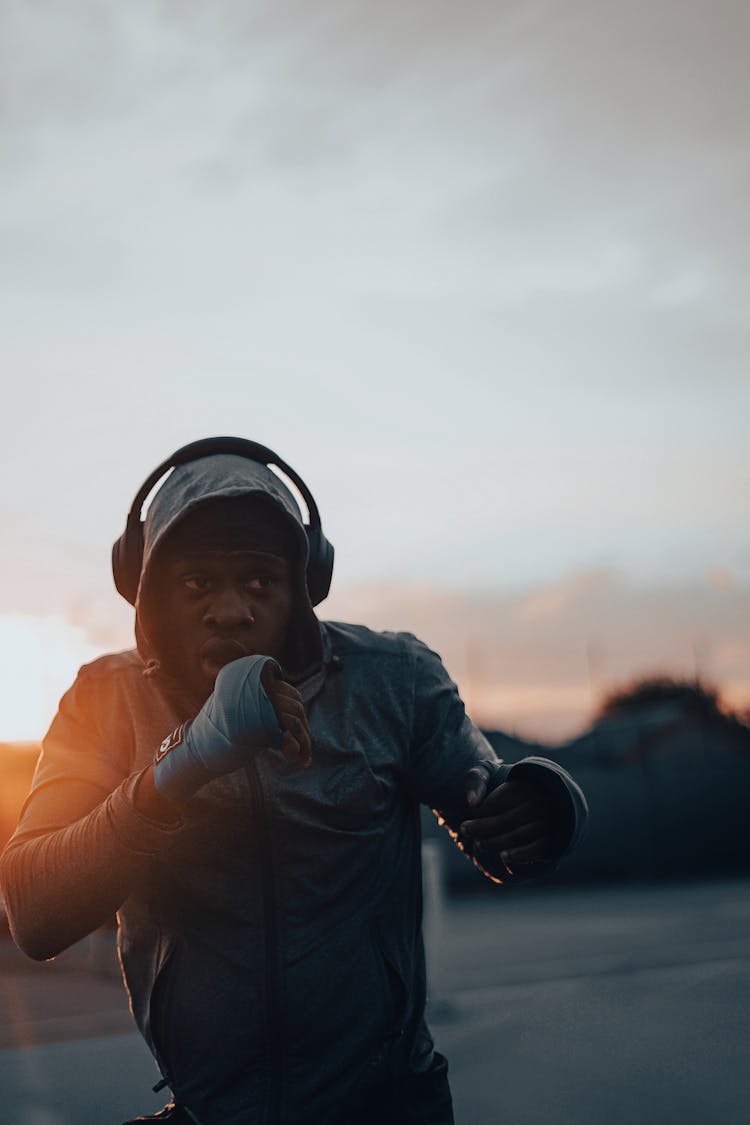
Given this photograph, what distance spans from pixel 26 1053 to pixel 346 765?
19.4ft

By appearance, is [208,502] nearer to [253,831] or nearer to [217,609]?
[217,609]

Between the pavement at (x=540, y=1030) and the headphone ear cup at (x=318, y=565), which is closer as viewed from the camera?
the headphone ear cup at (x=318, y=565)

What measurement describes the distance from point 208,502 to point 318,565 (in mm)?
308

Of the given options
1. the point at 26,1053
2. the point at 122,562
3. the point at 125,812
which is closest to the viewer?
the point at 125,812

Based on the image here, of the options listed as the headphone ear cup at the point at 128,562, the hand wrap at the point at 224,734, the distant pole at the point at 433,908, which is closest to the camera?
the hand wrap at the point at 224,734

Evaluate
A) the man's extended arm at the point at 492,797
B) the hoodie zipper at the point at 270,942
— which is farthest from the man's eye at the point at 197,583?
the man's extended arm at the point at 492,797

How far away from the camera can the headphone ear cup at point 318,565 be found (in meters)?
2.09

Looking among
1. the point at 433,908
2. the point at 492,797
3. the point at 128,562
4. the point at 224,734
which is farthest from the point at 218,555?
the point at 433,908

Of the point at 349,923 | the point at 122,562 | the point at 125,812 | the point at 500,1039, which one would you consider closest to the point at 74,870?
the point at 125,812

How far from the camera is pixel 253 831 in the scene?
181cm

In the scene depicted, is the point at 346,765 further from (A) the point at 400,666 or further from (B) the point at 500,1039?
(B) the point at 500,1039

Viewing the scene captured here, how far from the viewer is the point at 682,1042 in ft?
20.3

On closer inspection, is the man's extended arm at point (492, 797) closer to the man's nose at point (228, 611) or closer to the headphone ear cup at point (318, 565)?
the headphone ear cup at point (318, 565)

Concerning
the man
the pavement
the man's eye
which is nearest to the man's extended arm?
the man
